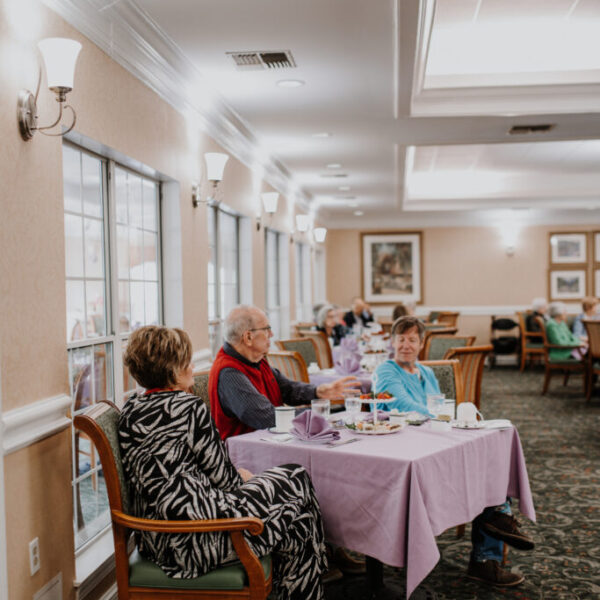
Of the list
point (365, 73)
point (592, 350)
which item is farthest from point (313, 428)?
point (592, 350)

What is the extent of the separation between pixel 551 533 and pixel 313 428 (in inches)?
76.4

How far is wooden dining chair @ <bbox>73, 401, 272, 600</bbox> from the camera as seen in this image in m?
2.33

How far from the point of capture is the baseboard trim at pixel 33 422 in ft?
7.93

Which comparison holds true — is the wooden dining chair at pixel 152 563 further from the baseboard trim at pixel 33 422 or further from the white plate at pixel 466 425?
the white plate at pixel 466 425

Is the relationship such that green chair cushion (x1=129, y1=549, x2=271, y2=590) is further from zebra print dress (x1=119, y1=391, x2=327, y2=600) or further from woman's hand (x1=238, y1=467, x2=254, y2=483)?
woman's hand (x1=238, y1=467, x2=254, y2=483)

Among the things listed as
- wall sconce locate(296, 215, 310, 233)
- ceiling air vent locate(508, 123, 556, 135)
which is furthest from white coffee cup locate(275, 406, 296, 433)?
wall sconce locate(296, 215, 310, 233)

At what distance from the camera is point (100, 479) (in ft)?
12.1

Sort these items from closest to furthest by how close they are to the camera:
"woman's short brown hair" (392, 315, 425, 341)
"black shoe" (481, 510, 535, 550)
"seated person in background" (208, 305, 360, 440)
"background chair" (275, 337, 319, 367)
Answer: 1. "black shoe" (481, 510, 535, 550)
2. "seated person in background" (208, 305, 360, 440)
3. "woman's short brown hair" (392, 315, 425, 341)
4. "background chair" (275, 337, 319, 367)

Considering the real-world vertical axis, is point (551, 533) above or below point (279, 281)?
below

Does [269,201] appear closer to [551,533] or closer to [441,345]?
[441,345]

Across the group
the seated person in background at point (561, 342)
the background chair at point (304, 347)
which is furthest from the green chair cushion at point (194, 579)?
the seated person in background at point (561, 342)

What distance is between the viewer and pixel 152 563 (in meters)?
2.46

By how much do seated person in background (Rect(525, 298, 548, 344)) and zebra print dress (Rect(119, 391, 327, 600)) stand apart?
9383 mm

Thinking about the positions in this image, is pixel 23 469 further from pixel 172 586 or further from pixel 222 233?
pixel 222 233
